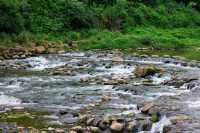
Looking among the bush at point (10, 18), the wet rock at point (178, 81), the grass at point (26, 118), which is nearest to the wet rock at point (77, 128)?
the grass at point (26, 118)

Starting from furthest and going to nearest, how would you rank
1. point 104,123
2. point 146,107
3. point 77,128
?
point 146,107 < point 104,123 < point 77,128

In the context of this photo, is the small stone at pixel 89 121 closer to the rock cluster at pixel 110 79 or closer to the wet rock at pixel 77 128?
the wet rock at pixel 77 128

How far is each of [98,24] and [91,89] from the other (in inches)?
985

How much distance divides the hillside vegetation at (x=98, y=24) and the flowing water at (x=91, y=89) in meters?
7.08

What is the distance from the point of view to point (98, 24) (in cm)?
4962

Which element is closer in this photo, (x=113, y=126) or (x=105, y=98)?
(x=113, y=126)

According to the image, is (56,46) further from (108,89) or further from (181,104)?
(181,104)

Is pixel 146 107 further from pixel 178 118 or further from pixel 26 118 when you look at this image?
pixel 26 118

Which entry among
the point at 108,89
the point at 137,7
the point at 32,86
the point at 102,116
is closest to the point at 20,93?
the point at 32,86

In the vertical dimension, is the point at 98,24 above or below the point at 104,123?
below

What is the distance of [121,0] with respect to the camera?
54.4 metres

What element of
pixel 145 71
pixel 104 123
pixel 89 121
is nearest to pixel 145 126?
pixel 104 123

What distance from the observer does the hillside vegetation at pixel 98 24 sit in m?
41.8

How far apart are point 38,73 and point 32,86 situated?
198 inches
